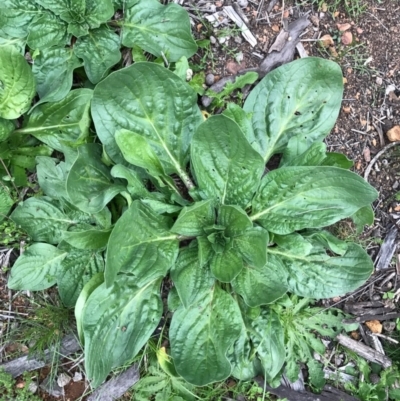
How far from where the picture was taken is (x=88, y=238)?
2.49 m

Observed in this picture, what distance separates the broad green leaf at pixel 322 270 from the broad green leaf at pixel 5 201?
1.38m

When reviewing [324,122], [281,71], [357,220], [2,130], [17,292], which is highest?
[281,71]

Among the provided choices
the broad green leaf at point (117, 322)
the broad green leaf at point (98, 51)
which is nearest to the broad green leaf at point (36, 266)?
the broad green leaf at point (117, 322)

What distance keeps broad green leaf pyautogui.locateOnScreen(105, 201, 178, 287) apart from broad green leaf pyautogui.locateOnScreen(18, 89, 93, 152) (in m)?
0.61

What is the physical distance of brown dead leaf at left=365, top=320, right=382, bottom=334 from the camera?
118 inches

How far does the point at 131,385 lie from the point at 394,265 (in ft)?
5.32

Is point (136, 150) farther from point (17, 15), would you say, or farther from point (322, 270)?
point (322, 270)

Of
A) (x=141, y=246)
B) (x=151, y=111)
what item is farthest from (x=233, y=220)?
(x=151, y=111)

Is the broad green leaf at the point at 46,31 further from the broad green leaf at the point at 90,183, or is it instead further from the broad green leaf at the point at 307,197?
the broad green leaf at the point at 307,197

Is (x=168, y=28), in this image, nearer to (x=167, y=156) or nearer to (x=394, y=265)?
(x=167, y=156)

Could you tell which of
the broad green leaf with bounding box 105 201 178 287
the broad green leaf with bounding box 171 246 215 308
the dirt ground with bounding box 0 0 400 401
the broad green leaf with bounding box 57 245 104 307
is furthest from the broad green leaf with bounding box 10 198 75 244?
the broad green leaf with bounding box 171 246 215 308

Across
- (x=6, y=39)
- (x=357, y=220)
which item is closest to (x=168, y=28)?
(x=6, y=39)

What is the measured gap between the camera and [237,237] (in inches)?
98.2

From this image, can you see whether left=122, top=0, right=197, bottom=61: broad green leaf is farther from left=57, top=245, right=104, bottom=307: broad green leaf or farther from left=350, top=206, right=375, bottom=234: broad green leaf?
left=350, top=206, right=375, bottom=234: broad green leaf
